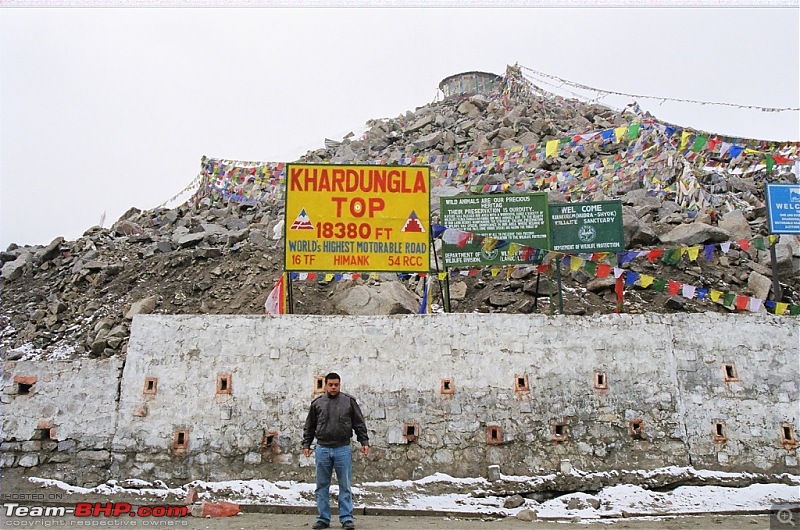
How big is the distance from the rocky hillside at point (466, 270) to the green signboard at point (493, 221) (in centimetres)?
81

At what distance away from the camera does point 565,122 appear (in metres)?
32.0

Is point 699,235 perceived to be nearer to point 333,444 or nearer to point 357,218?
point 357,218

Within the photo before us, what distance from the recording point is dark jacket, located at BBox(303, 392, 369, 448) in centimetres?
743

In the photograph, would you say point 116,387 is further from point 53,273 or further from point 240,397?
point 53,273

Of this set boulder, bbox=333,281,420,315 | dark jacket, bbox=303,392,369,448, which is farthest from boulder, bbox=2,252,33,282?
dark jacket, bbox=303,392,369,448

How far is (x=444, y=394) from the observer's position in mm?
9898

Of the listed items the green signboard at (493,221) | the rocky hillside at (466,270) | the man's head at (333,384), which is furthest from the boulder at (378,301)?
the man's head at (333,384)

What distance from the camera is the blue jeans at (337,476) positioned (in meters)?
7.40

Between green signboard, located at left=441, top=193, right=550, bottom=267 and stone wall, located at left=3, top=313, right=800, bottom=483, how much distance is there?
2527mm

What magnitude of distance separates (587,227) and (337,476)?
7.66 metres

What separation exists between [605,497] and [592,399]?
146 cm

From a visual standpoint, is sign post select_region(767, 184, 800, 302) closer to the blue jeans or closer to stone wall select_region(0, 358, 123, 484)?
the blue jeans

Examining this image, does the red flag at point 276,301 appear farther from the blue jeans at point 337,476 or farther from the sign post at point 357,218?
the blue jeans at point 337,476

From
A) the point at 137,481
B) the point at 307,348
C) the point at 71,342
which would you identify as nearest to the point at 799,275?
the point at 307,348
